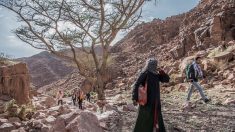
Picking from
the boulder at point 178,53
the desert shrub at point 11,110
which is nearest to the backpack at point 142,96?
the desert shrub at point 11,110

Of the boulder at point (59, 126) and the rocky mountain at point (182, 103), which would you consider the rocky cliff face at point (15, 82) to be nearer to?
the rocky mountain at point (182, 103)

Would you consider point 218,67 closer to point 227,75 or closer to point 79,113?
point 227,75

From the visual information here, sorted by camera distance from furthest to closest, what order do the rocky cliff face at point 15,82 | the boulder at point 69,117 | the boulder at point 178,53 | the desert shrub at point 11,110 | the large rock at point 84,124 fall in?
the boulder at point 178,53, the rocky cliff face at point 15,82, the desert shrub at point 11,110, the boulder at point 69,117, the large rock at point 84,124

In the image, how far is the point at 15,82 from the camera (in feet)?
49.5

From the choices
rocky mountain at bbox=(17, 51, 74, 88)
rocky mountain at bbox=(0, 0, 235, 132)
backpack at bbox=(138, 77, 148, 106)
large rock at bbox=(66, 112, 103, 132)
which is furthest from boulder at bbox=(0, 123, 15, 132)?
rocky mountain at bbox=(17, 51, 74, 88)

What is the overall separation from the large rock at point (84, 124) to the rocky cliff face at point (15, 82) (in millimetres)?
8605

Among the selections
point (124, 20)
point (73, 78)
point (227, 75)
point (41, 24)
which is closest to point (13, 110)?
point (41, 24)

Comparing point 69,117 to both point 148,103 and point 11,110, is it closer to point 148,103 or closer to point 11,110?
point 148,103

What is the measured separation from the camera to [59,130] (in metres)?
6.56

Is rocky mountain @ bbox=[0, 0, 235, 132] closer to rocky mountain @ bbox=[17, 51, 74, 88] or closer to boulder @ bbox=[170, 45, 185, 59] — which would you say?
boulder @ bbox=[170, 45, 185, 59]

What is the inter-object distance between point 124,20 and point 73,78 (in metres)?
49.8

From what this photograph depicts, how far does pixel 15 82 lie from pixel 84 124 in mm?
9271

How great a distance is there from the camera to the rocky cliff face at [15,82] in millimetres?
14719

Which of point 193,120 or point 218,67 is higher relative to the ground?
point 218,67
